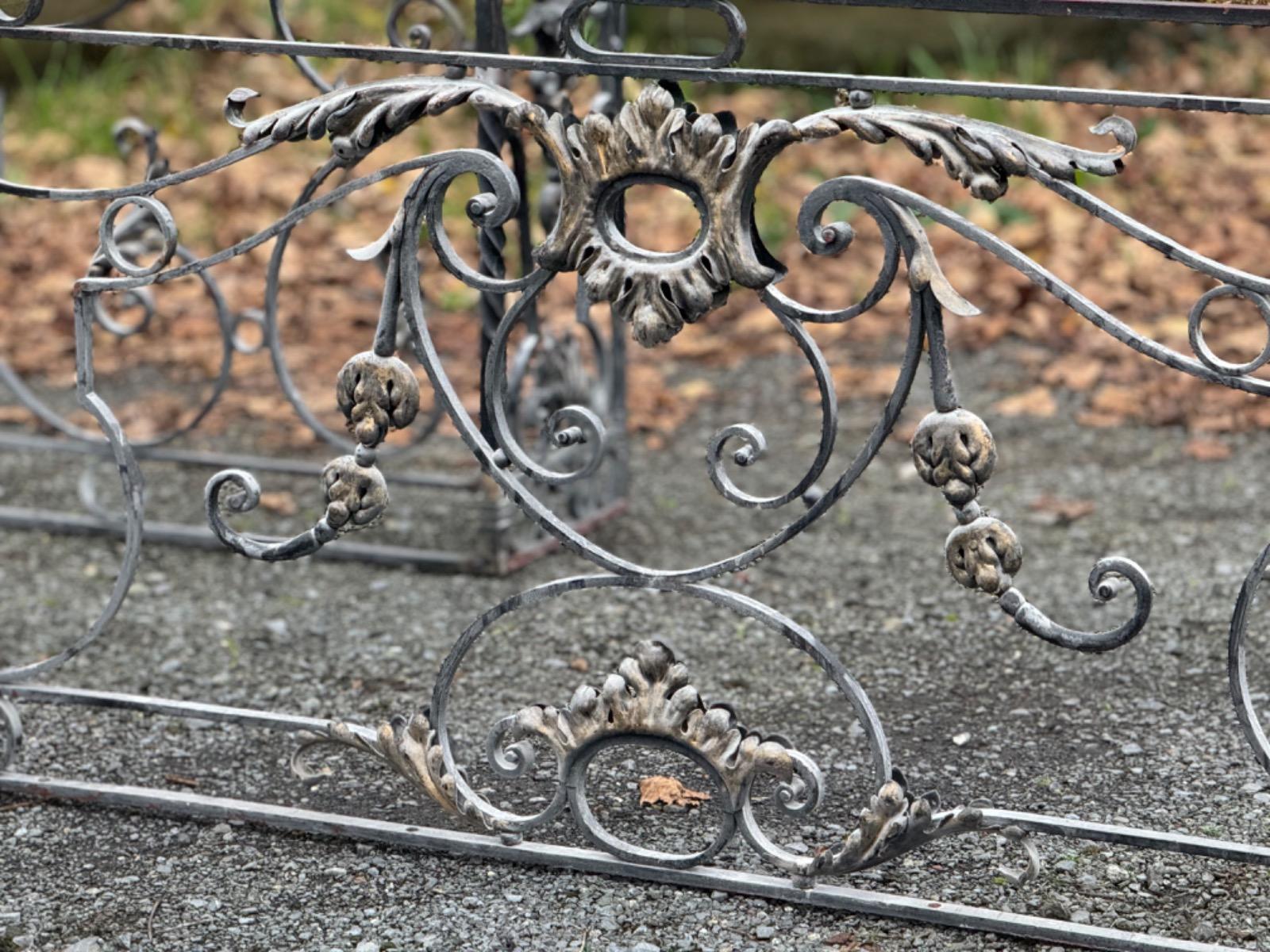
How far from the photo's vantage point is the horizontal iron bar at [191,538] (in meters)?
3.48

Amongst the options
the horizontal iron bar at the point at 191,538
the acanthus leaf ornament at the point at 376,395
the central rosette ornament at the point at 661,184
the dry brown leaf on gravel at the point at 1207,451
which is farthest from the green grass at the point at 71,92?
the central rosette ornament at the point at 661,184

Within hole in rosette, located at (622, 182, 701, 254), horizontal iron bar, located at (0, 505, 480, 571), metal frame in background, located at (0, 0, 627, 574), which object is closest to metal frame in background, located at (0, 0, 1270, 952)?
metal frame in background, located at (0, 0, 627, 574)

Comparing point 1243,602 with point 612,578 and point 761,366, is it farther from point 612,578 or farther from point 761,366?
point 761,366

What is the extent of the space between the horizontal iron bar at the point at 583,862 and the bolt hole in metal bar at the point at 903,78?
1006 mm

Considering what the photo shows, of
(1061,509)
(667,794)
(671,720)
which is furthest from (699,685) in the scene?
(1061,509)

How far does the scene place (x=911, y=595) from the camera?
10.8ft

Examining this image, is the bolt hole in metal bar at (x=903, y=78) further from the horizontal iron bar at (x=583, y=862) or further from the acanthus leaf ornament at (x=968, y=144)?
the horizontal iron bar at (x=583, y=862)

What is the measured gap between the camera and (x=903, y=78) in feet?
6.31

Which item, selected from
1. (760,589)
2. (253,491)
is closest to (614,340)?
(760,589)

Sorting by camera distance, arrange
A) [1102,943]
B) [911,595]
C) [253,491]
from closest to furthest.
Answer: [1102,943] < [253,491] < [911,595]

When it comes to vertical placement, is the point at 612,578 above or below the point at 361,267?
below

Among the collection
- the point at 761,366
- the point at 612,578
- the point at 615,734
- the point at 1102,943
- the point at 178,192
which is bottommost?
the point at 1102,943

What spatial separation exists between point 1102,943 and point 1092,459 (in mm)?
2090

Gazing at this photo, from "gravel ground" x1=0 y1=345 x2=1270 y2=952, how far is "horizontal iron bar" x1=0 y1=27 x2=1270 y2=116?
1.05 m
